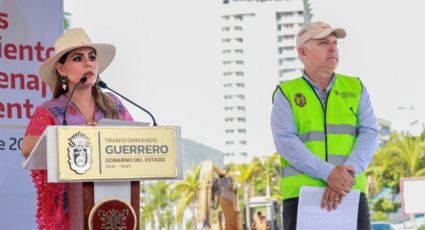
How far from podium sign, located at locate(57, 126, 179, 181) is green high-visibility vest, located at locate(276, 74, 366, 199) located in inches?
27.7

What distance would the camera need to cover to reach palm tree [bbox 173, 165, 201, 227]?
32.2 meters

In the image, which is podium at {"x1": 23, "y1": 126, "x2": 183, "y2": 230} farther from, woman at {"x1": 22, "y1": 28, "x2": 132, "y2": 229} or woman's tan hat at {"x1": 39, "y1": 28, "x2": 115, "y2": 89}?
woman's tan hat at {"x1": 39, "y1": 28, "x2": 115, "y2": 89}

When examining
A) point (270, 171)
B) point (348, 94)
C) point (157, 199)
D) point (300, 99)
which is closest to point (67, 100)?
point (300, 99)

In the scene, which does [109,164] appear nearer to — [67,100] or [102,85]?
[102,85]

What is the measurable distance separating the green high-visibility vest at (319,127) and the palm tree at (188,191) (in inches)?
1137

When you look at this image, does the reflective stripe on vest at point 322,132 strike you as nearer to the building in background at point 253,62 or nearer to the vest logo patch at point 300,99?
the vest logo patch at point 300,99

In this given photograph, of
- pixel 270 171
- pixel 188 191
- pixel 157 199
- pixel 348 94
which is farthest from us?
→ pixel 157 199

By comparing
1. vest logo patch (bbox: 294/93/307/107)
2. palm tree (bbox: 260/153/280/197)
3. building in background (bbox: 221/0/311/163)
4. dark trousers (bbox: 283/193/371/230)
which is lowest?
dark trousers (bbox: 283/193/371/230)

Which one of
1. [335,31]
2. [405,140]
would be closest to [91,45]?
[335,31]

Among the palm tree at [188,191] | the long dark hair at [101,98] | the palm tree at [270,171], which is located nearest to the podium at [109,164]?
the long dark hair at [101,98]

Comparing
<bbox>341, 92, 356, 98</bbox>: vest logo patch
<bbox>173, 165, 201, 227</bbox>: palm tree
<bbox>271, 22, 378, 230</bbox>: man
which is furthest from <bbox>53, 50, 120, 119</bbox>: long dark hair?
<bbox>173, 165, 201, 227</bbox>: palm tree

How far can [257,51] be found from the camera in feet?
129

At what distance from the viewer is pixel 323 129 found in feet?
9.96

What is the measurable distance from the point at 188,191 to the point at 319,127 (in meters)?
29.3
